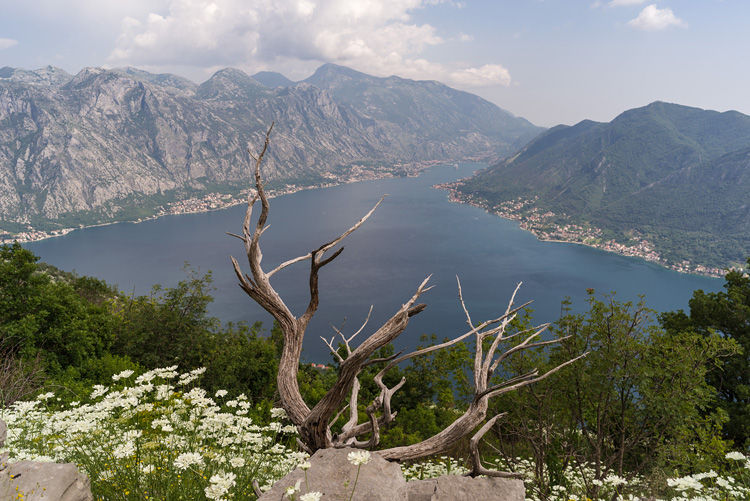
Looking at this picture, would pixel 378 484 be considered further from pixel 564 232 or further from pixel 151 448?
pixel 564 232

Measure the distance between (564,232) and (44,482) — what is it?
15601 centimetres

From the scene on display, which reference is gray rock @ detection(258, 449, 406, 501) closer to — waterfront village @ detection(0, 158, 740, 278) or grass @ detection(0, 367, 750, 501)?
grass @ detection(0, 367, 750, 501)

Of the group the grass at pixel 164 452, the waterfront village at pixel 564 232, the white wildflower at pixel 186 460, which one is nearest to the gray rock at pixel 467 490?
the grass at pixel 164 452

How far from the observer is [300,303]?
71500 mm

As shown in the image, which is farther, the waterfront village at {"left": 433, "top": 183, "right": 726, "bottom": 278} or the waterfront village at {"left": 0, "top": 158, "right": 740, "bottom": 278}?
the waterfront village at {"left": 0, "top": 158, "right": 740, "bottom": 278}

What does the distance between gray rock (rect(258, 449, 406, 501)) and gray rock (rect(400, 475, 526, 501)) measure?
21cm

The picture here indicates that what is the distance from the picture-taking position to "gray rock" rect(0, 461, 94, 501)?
10.3 feet

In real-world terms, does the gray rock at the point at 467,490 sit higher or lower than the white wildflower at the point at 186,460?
lower

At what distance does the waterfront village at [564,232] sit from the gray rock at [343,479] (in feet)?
375

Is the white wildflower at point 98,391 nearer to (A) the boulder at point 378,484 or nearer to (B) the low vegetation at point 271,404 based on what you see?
(B) the low vegetation at point 271,404

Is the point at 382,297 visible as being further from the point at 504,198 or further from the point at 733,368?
the point at 504,198

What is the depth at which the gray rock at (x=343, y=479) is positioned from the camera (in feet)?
9.07

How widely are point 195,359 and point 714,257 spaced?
14477 cm

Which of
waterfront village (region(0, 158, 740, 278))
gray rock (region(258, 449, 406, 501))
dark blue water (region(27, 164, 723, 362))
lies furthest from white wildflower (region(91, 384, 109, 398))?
waterfront village (region(0, 158, 740, 278))
